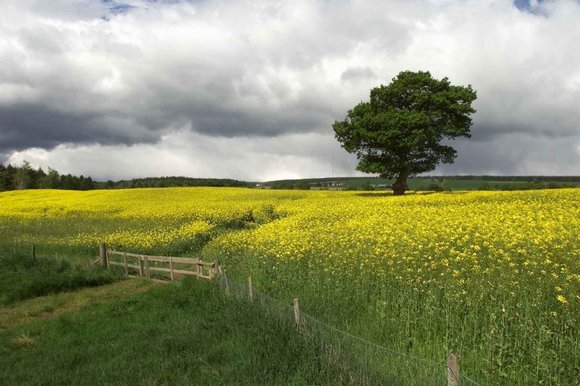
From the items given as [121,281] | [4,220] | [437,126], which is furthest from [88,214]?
[437,126]

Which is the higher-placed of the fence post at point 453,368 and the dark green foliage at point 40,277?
the fence post at point 453,368

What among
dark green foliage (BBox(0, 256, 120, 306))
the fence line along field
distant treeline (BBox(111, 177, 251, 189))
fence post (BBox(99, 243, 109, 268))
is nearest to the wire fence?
the fence line along field

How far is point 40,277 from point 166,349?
11.4 m

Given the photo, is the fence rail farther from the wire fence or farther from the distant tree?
the distant tree

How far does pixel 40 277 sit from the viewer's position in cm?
1802

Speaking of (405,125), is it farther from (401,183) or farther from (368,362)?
(368,362)

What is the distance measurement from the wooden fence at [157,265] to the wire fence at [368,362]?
28.0ft

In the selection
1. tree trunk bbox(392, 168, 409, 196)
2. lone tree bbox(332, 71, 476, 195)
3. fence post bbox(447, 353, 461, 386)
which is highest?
lone tree bbox(332, 71, 476, 195)

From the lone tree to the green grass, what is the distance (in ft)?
102

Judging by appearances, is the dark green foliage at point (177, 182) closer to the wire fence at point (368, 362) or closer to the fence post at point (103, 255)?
the fence post at point (103, 255)

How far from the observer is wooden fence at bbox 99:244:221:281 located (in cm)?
1728

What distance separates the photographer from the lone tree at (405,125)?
40781 millimetres

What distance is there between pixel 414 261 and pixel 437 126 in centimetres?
3485

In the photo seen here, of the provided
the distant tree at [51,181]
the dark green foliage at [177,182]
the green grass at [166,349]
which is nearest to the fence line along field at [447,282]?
the green grass at [166,349]
